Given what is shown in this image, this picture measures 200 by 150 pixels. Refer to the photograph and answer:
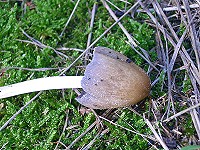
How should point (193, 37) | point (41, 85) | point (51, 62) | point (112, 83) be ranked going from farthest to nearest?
1. point (51, 62)
2. point (193, 37)
3. point (41, 85)
4. point (112, 83)

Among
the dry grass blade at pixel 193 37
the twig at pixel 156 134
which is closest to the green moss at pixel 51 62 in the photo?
the twig at pixel 156 134

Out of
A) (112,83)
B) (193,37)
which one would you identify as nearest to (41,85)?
(112,83)

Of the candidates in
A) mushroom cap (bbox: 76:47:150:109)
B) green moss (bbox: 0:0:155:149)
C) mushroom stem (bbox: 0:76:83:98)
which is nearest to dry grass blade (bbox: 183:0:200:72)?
green moss (bbox: 0:0:155:149)

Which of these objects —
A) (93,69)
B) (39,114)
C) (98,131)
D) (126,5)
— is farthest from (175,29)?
(39,114)

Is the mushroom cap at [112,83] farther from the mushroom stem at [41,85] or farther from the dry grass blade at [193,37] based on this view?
the dry grass blade at [193,37]

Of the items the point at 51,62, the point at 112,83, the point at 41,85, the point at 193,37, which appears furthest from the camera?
the point at 51,62

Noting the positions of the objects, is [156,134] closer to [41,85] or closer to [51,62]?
[41,85]

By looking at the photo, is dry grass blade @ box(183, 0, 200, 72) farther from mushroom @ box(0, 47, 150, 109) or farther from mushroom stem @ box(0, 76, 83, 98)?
mushroom stem @ box(0, 76, 83, 98)

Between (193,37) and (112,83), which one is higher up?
(193,37)
